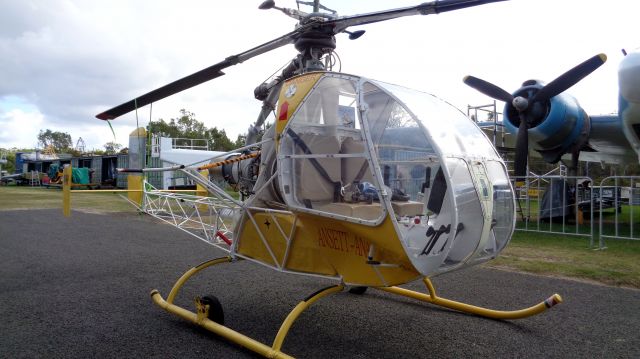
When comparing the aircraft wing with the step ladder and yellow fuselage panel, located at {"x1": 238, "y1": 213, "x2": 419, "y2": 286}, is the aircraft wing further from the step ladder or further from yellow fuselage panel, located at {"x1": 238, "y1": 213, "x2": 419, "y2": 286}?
the step ladder

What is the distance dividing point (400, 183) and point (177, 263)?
5.82 metres

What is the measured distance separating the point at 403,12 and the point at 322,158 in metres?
1.51

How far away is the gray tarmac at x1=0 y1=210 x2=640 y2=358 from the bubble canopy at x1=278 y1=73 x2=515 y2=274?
1.33m

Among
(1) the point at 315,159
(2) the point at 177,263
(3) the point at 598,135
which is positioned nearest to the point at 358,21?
(1) the point at 315,159

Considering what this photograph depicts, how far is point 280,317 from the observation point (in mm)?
5117

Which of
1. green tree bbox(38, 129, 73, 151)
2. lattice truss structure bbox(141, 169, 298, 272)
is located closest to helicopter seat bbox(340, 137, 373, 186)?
lattice truss structure bbox(141, 169, 298, 272)

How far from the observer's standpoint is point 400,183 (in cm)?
351

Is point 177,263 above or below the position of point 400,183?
below

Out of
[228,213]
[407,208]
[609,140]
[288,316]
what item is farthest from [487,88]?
[288,316]

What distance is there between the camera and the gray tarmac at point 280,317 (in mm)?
4184

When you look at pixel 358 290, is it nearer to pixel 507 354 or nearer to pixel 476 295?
pixel 476 295

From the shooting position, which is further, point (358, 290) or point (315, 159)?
point (358, 290)

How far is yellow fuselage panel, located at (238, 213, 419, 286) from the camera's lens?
3488 millimetres

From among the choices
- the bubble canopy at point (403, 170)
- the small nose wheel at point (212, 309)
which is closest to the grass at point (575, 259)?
the bubble canopy at point (403, 170)
